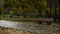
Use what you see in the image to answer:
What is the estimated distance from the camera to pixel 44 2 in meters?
6.04

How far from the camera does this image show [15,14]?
239 inches

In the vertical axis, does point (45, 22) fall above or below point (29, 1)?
below

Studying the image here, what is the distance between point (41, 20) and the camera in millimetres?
5965

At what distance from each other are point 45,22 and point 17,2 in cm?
136

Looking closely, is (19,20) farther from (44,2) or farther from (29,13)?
(44,2)

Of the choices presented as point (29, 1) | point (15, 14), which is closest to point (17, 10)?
point (15, 14)

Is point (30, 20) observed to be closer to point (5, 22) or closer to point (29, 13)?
point (29, 13)

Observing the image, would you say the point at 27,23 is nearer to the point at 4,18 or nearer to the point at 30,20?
the point at 30,20

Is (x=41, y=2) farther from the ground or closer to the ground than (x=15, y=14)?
farther from the ground

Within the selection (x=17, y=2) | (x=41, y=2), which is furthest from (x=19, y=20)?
(x=41, y=2)

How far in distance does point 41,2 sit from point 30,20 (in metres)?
0.84

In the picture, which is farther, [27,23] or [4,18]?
[4,18]

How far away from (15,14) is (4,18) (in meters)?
0.52

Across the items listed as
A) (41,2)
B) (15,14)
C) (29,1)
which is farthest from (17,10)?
(41,2)
